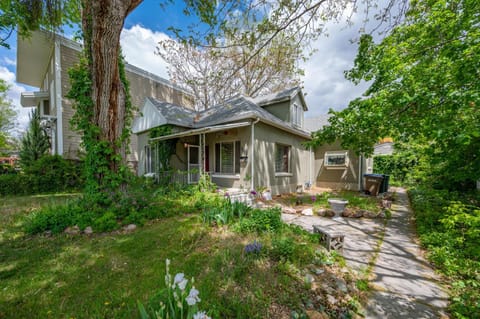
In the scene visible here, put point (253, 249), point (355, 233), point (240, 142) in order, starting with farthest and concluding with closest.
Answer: point (240, 142), point (355, 233), point (253, 249)

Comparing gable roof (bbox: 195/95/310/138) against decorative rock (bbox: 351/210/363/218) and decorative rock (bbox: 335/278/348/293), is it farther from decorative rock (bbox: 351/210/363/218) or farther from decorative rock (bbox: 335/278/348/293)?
decorative rock (bbox: 335/278/348/293)

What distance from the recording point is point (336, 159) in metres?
11.9

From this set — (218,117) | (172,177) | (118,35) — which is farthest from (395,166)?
(118,35)

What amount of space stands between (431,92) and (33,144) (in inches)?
621

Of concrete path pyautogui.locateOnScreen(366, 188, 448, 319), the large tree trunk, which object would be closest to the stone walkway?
concrete path pyautogui.locateOnScreen(366, 188, 448, 319)

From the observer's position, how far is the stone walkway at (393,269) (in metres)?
2.20

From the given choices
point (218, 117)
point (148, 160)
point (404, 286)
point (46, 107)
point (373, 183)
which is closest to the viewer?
point (404, 286)

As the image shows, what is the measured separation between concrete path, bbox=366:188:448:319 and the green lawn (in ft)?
2.20

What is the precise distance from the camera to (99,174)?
5012 mm

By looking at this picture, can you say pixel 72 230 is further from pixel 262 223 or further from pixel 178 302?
pixel 178 302

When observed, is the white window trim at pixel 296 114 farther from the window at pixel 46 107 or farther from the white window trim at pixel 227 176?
the window at pixel 46 107

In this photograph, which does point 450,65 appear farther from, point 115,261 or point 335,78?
point 115,261

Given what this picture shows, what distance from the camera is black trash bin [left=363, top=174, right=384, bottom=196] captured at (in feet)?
29.9

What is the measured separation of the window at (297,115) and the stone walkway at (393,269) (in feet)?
22.9
